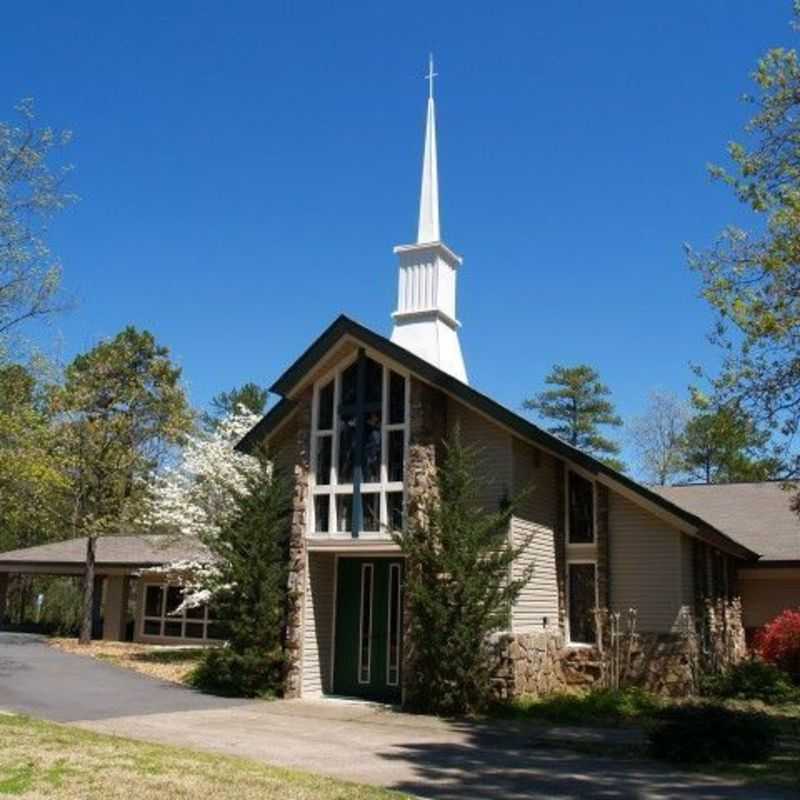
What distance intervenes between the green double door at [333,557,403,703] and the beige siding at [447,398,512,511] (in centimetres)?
247

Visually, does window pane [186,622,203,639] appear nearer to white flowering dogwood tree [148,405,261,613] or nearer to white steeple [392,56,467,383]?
white flowering dogwood tree [148,405,261,613]

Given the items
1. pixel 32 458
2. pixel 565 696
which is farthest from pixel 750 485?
pixel 32 458

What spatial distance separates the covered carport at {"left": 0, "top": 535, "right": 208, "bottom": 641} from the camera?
31219 millimetres

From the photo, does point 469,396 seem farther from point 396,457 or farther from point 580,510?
point 580,510

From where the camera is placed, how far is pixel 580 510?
1845cm

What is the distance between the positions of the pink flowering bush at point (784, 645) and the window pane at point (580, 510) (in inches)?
182

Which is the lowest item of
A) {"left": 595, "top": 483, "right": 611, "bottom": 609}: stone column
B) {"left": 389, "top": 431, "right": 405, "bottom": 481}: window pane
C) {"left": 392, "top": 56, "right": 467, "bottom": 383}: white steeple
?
{"left": 595, "top": 483, "right": 611, "bottom": 609}: stone column

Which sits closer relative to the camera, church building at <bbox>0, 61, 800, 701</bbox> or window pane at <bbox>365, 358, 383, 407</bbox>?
church building at <bbox>0, 61, 800, 701</bbox>

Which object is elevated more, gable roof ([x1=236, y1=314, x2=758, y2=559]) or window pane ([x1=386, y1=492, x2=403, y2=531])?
gable roof ([x1=236, y1=314, x2=758, y2=559])

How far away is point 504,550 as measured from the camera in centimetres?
1526

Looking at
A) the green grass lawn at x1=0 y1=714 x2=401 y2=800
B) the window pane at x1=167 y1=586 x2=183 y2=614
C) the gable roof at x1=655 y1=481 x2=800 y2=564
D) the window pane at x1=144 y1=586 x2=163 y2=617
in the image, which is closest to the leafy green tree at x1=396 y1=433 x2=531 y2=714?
the green grass lawn at x1=0 y1=714 x2=401 y2=800

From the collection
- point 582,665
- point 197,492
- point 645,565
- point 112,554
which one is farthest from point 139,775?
point 112,554

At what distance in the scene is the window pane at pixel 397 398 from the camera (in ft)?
56.3

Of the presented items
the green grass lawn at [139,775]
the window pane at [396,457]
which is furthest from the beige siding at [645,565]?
the green grass lawn at [139,775]
